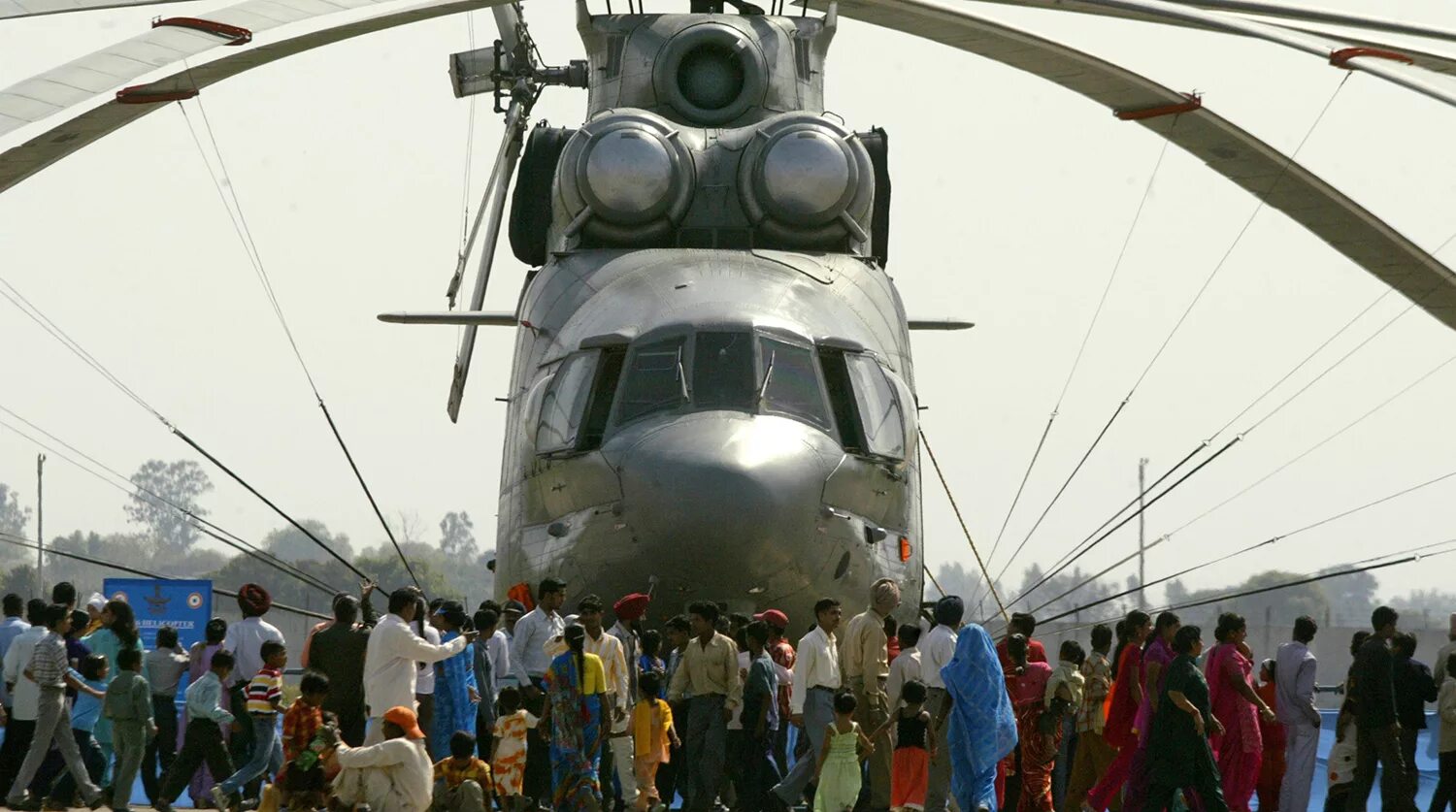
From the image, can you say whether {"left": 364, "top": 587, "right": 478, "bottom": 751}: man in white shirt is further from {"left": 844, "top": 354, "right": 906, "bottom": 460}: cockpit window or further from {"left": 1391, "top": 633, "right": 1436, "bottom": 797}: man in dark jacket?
{"left": 1391, "top": 633, "right": 1436, "bottom": 797}: man in dark jacket

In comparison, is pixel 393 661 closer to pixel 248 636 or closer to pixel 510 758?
pixel 510 758

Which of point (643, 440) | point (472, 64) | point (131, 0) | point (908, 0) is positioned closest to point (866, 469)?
point (643, 440)

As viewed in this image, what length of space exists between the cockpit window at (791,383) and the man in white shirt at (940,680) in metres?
2.48

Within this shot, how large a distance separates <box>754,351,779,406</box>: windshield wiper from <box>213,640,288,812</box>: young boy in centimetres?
419

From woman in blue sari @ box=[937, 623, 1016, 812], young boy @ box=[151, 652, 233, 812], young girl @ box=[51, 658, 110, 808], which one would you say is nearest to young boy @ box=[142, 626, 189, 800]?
young girl @ box=[51, 658, 110, 808]

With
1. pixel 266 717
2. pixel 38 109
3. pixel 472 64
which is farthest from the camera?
pixel 472 64

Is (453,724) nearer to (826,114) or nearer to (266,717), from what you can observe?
(266,717)

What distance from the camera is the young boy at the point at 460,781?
41.7ft

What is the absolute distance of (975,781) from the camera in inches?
551

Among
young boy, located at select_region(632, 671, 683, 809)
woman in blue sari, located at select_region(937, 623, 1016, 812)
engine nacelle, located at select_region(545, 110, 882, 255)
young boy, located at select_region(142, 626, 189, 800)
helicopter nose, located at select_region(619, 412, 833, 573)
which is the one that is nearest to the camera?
woman in blue sari, located at select_region(937, 623, 1016, 812)

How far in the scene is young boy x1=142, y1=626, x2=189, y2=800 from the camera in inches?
620

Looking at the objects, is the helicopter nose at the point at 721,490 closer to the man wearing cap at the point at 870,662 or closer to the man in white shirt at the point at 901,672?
the man wearing cap at the point at 870,662

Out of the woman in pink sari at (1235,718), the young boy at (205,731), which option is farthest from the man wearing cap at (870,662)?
the young boy at (205,731)

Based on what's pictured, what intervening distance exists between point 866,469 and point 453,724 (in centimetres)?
403
